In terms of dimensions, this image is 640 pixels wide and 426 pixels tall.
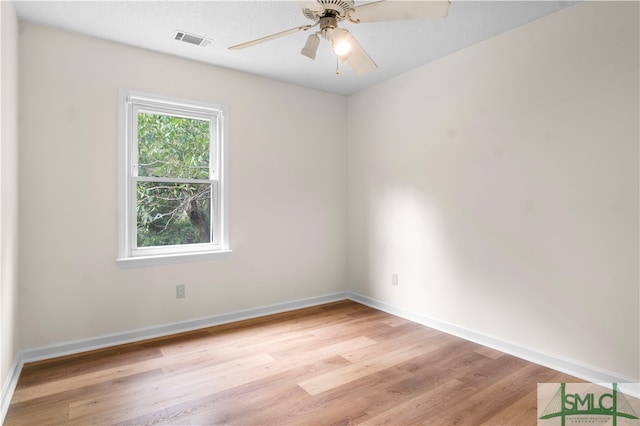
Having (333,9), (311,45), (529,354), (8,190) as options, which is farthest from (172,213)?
(529,354)

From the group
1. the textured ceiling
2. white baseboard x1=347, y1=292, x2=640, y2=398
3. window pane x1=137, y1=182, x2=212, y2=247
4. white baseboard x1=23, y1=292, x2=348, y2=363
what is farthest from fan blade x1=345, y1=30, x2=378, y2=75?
white baseboard x1=23, y1=292, x2=348, y2=363

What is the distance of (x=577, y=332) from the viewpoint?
8.47 feet

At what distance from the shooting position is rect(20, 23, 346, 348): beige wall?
9.21 feet

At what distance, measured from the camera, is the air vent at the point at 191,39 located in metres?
2.93

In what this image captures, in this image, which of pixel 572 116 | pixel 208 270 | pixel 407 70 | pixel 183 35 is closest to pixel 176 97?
pixel 183 35

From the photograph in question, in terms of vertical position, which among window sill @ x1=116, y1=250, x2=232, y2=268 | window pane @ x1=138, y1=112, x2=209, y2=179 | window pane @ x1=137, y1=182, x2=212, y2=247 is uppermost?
window pane @ x1=138, y1=112, x2=209, y2=179

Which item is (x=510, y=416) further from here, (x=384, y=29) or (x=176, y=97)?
(x=176, y=97)

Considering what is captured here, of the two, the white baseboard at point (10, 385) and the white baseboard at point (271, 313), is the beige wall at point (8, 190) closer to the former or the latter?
the white baseboard at point (10, 385)

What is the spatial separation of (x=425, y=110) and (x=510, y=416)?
268 centimetres

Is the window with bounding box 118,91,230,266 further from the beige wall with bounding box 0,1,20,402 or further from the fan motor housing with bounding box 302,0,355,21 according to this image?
the fan motor housing with bounding box 302,0,355,21

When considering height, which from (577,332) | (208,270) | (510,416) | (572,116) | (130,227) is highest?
(572,116)

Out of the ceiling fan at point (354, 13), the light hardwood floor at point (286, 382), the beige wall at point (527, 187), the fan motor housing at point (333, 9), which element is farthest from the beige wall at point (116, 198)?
the fan motor housing at point (333, 9)

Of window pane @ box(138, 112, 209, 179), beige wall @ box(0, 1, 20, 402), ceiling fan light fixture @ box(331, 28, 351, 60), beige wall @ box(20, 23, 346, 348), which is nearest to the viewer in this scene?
ceiling fan light fixture @ box(331, 28, 351, 60)

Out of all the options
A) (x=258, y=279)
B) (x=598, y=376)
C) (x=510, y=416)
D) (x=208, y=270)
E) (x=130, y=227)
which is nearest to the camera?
(x=510, y=416)
